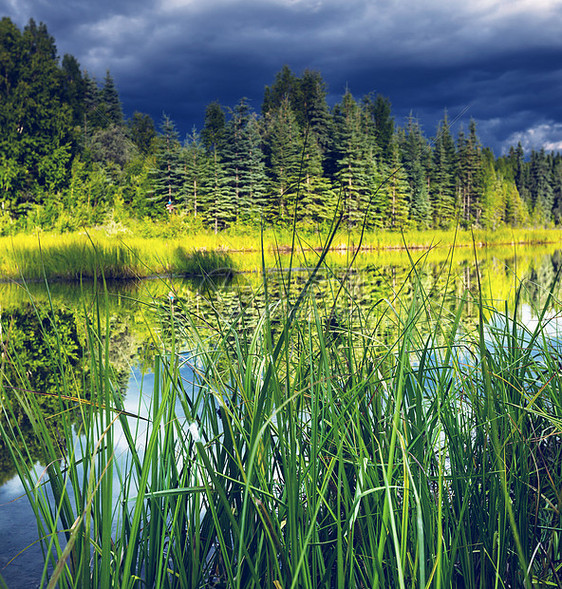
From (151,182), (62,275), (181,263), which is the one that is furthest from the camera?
(151,182)

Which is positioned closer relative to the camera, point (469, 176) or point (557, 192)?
point (469, 176)

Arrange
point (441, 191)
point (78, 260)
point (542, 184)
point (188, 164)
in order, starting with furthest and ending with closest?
1. point (542, 184)
2. point (441, 191)
3. point (188, 164)
4. point (78, 260)

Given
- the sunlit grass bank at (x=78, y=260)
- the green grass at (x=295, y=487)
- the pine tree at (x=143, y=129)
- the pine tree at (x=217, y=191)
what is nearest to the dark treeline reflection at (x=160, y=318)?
the green grass at (x=295, y=487)

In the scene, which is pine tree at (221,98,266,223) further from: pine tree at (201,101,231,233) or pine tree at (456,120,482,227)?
pine tree at (456,120,482,227)

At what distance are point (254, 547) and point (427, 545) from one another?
0.36 meters

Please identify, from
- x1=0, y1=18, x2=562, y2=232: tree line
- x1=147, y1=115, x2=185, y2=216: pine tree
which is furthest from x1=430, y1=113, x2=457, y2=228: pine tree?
x1=147, y1=115, x2=185, y2=216: pine tree

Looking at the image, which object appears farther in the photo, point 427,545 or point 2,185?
point 2,185

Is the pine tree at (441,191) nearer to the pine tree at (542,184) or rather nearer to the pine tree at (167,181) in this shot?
the pine tree at (167,181)

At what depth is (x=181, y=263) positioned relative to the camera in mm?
11211

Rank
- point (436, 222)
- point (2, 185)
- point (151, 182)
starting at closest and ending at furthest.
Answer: point (2, 185)
point (151, 182)
point (436, 222)

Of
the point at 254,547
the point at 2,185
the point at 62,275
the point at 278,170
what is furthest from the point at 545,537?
the point at 278,170

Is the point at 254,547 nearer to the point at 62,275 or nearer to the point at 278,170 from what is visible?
the point at 62,275

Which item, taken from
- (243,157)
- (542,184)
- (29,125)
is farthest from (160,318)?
(542,184)

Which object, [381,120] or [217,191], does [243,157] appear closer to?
[217,191]
